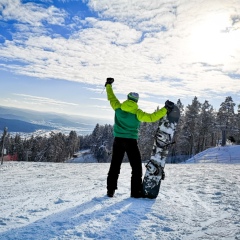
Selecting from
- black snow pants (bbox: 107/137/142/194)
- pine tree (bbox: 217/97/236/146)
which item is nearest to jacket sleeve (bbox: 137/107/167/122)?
black snow pants (bbox: 107/137/142/194)

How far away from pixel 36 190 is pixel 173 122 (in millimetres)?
3527

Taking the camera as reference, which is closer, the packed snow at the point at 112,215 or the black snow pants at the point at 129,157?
the packed snow at the point at 112,215

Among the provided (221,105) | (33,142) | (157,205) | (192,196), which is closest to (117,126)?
(157,205)

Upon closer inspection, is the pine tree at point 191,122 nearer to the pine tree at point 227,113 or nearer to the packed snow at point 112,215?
the pine tree at point 227,113

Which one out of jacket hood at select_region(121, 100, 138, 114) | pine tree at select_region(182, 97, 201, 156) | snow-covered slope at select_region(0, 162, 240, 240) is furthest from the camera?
pine tree at select_region(182, 97, 201, 156)

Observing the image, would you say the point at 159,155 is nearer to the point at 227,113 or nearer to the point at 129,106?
the point at 129,106

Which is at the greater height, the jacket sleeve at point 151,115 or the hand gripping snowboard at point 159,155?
the jacket sleeve at point 151,115

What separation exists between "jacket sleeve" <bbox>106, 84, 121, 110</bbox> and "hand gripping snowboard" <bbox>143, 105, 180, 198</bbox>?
3.85 ft

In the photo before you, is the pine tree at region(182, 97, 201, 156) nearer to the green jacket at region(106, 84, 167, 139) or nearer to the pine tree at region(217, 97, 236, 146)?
the pine tree at region(217, 97, 236, 146)

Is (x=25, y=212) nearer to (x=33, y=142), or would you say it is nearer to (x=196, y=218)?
(x=196, y=218)

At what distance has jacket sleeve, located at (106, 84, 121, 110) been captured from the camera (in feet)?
18.1

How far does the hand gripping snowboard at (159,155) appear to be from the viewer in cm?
539

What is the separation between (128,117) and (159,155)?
3.89 feet

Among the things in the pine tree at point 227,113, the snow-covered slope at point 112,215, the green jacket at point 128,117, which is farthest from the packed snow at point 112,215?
the pine tree at point 227,113
